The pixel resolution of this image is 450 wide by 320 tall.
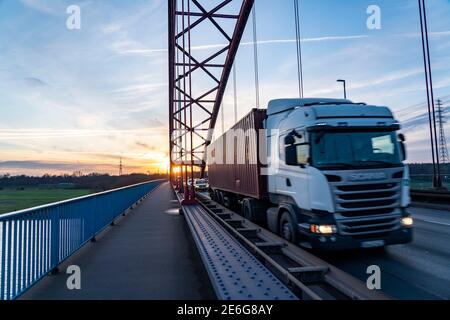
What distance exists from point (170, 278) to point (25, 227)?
7.69ft

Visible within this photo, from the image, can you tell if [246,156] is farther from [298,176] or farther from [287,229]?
[298,176]

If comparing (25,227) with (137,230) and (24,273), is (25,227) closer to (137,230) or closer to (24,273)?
(24,273)

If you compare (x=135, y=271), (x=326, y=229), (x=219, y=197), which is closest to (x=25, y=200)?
(x=219, y=197)

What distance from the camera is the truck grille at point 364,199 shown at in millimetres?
5902

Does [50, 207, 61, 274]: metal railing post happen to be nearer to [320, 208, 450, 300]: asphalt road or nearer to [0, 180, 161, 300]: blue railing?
[0, 180, 161, 300]: blue railing

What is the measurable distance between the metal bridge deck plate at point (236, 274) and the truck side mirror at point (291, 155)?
6.62ft

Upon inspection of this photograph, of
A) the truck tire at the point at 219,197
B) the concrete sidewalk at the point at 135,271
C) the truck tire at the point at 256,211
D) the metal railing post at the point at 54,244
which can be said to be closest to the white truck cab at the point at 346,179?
the concrete sidewalk at the point at 135,271

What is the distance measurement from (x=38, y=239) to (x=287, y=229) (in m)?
4.86

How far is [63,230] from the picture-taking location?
6258 millimetres

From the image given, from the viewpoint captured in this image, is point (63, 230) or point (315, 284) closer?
point (315, 284)

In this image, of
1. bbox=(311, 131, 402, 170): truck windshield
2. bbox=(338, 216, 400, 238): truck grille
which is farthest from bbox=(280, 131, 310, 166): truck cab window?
bbox=(338, 216, 400, 238): truck grille

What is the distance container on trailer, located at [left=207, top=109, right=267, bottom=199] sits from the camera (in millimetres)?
9664

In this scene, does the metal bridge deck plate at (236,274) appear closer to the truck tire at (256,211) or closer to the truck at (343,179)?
the truck at (343,179)
